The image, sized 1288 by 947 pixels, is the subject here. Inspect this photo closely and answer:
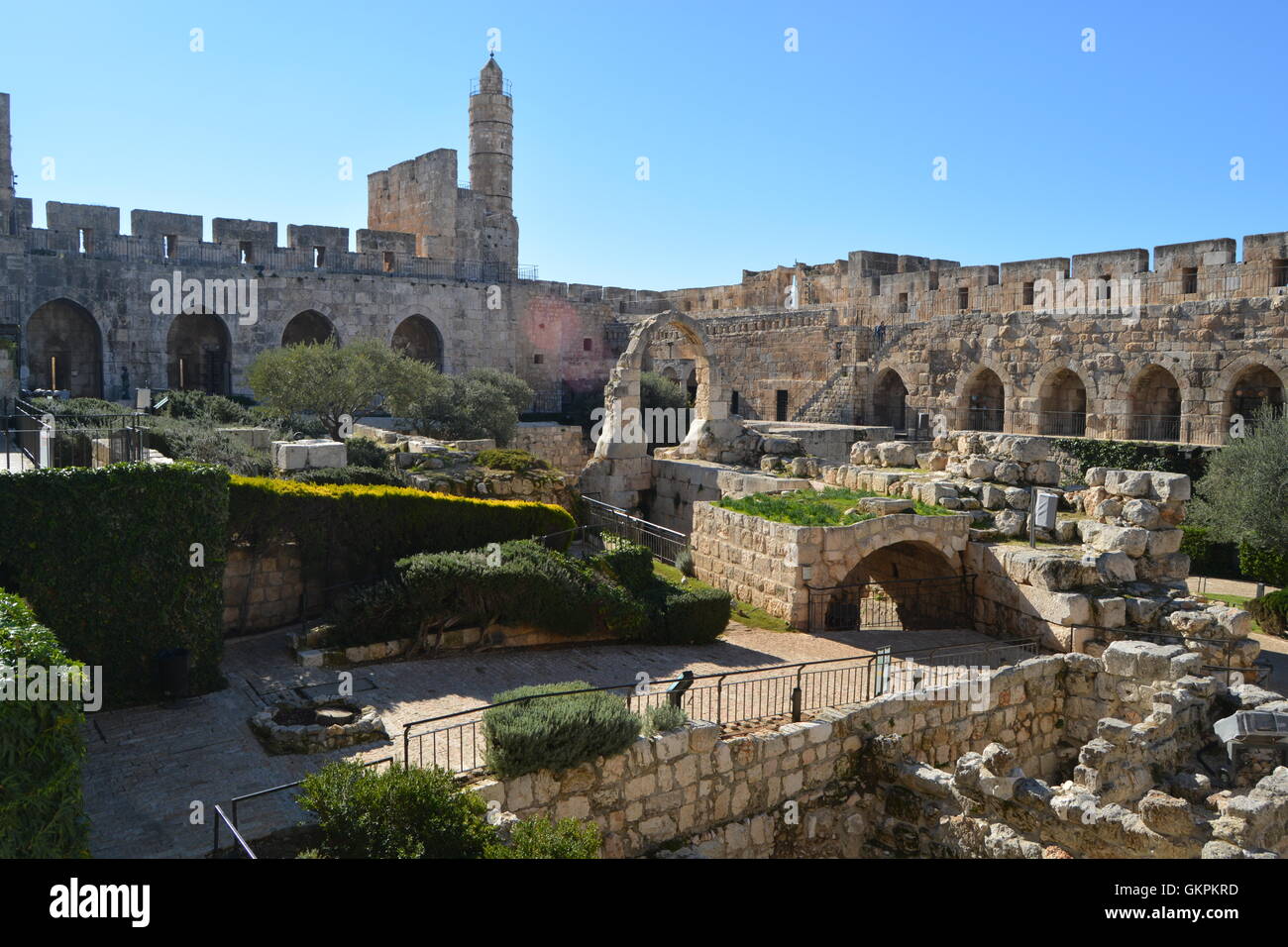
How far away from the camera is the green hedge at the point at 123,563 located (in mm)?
9367

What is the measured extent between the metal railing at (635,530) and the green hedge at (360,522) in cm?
333

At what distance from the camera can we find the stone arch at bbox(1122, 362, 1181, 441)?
80.4 ft

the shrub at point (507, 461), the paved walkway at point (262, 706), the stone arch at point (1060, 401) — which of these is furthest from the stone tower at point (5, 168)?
the stone arch at point (1060, 401)

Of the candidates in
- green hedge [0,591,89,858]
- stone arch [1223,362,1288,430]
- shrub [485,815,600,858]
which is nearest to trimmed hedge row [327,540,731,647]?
shrub [485,815,600,858]

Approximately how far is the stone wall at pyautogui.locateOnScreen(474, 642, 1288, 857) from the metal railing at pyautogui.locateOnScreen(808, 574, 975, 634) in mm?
2520

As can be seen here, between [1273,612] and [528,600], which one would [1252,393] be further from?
[528,600]

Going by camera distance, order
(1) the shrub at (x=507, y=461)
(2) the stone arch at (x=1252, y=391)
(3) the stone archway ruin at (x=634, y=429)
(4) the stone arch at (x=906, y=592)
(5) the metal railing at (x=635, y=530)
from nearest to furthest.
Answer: (4) the stone arch at (x=906, y=592), (1) the shrub at (x=507, y=461), (5) the metal railing at (x=635, y=530), (3) the stone archway ruin at (x=634, y=429), (2) the stone arch at (x=1252, y=391)

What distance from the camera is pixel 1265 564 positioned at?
1858cm

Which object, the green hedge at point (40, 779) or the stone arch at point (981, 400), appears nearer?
the green hedge at point (40, 779)

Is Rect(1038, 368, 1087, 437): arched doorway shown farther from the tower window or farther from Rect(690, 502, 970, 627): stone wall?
Rect(690, 502, 970, 627): stone wall

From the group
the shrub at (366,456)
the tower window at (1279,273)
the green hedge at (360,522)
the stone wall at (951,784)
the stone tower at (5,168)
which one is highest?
the stone tower at (5,168)

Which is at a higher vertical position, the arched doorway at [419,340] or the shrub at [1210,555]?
the arched doorway at [419,340]

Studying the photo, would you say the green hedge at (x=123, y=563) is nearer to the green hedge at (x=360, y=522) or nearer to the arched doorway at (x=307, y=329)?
the green hedge at (x=360, y=522)

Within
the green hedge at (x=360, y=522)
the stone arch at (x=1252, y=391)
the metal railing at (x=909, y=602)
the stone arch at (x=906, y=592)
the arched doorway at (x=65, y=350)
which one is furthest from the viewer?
the arched doorway at (x=65, y=350)
